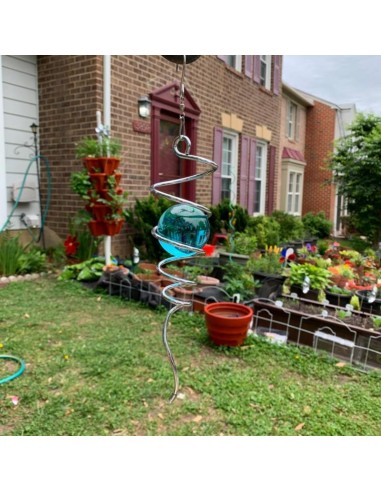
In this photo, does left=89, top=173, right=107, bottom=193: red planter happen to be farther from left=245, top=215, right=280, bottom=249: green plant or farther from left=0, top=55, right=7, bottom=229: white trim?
left=245, top=215, right=280, bottom=249: green plant

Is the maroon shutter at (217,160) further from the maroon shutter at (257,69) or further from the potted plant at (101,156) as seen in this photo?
the potted plant at (101,156)

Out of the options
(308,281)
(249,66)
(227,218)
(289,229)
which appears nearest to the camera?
(308,281)

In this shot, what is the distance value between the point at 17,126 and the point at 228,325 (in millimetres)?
4386

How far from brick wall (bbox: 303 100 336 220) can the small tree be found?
17.5 feet

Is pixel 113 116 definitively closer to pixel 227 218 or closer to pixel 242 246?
pixel 242 246

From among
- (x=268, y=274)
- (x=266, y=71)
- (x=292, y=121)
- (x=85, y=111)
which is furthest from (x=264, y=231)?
(x=292, y=121)

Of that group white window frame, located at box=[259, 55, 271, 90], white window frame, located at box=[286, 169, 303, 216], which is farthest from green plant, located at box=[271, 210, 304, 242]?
white window frame, located at box=[286, 169, 303, 216]

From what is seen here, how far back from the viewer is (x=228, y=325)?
2.88 m

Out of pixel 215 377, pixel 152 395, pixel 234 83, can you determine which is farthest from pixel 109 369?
pixel 234 83

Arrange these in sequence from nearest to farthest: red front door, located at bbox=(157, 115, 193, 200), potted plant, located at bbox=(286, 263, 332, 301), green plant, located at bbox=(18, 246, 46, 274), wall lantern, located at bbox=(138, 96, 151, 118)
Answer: potted plant, located at bbox=(286, 263, 332, 301), green plant, located at bbox=(18, 246, 46, 274), wall lantern, located at bbox=(138, 96, 151, 118), red front door, located at bbox=(157, 115, 193, 200)

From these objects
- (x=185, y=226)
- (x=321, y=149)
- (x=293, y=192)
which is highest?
(x=321, y=149)

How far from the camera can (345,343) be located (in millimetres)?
2873

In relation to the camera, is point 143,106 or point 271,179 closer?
point 143,106

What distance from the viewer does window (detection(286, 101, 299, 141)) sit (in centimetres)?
1376
